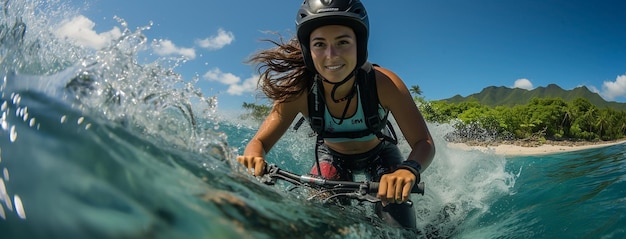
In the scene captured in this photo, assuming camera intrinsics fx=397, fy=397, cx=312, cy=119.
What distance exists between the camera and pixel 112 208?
1322 mm

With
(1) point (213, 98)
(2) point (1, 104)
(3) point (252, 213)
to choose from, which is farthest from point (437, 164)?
(2) point (1, 104)

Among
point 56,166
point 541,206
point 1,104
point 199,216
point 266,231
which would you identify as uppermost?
point 1,104

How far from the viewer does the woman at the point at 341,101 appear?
3350 millimetres

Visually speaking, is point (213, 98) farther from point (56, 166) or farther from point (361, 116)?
point (56, 166)

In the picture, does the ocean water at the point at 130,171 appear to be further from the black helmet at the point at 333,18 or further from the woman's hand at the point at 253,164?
the black helmet at the point at 333,18

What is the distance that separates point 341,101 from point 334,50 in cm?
71

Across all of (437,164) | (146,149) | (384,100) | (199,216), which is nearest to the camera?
(199,216)

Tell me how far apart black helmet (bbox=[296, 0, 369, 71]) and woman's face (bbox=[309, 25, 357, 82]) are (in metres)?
0.06

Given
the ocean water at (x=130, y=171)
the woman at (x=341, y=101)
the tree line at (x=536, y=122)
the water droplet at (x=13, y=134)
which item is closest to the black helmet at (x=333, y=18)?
the woman at (x=341, y=101)

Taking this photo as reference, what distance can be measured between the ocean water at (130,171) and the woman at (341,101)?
2.10 feet

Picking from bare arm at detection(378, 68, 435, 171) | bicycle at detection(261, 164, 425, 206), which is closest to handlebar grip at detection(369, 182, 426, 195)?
bicycle at detection(261, 164, 425, 206)

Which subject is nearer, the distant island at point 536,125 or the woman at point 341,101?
the woman at point 341,101

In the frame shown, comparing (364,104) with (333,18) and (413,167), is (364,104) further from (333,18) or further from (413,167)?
(413,167)

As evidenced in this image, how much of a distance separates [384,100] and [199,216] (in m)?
2.52
